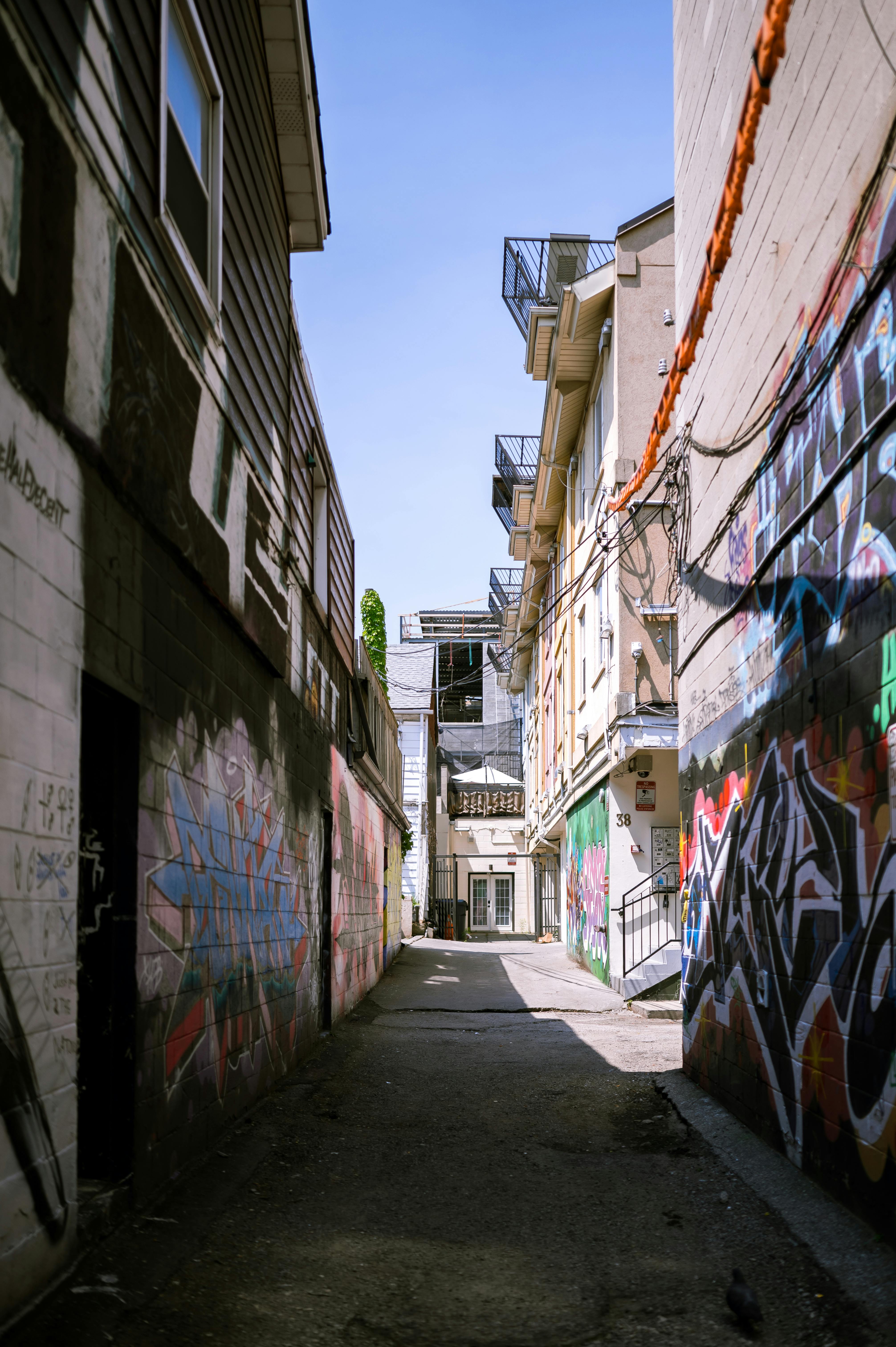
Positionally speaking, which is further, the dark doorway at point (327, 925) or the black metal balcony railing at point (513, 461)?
the black metal balcony railing at point (513, 461)

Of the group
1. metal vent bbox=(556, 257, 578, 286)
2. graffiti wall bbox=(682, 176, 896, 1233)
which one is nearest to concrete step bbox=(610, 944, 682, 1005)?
graffiti wall bbox=(682, 176, 896, 1233)

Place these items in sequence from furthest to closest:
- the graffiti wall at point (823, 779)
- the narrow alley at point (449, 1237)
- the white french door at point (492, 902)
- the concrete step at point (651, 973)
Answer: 1. the white french door at point (492, 902)
2. the concrete step at point (651, 973)
3. the graffiti wall at point (823, 779)
4. the narrow alley at point (449, 1237)

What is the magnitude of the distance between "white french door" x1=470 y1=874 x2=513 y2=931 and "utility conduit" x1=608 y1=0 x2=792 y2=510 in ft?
98.7

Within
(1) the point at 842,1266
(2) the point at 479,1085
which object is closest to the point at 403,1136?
(2) the point at 479,1085

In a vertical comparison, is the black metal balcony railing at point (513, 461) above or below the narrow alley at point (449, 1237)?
above

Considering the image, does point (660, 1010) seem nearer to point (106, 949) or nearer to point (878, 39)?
point (106, 949)

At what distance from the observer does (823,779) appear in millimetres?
4980

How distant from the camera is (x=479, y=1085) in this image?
8.02 metres

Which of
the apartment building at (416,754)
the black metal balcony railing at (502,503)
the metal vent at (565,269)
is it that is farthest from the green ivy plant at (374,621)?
the metal vent at (565,269)

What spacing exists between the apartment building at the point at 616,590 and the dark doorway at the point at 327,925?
172 inches

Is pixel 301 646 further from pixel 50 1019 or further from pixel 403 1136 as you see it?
pixel 50 1019

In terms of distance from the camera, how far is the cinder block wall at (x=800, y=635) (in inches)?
171

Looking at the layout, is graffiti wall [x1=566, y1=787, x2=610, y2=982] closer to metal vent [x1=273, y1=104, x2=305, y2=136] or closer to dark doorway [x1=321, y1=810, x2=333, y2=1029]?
dark doorway [x1=321, y1=810, x2=333, y2=1029]

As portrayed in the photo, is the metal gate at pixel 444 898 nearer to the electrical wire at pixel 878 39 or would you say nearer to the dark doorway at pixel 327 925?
the dark doorway at pixel 327 925
